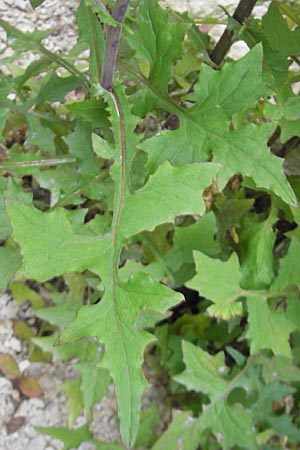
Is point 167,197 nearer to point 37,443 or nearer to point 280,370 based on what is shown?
point 280,370

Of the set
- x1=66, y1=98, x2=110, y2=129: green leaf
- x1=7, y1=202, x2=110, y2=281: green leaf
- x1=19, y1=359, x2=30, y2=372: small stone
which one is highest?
x1=66, y1=98, x2=110, y2=129: green leaf

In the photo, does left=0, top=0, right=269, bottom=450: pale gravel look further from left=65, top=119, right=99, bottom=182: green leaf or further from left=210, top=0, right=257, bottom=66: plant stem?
left=65, top=119, right=99, bottom=182: green leaf

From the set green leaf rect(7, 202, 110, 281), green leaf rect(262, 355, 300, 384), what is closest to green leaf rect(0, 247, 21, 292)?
green leaf rect(7, 202, 110, 281)

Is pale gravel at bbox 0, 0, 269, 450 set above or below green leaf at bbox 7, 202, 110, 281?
below

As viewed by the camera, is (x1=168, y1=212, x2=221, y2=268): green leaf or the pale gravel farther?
the pale gravel

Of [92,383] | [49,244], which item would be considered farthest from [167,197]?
[92,383]

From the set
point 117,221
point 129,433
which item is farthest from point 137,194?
point 129,433

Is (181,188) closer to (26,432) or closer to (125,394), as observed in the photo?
(125,394)
